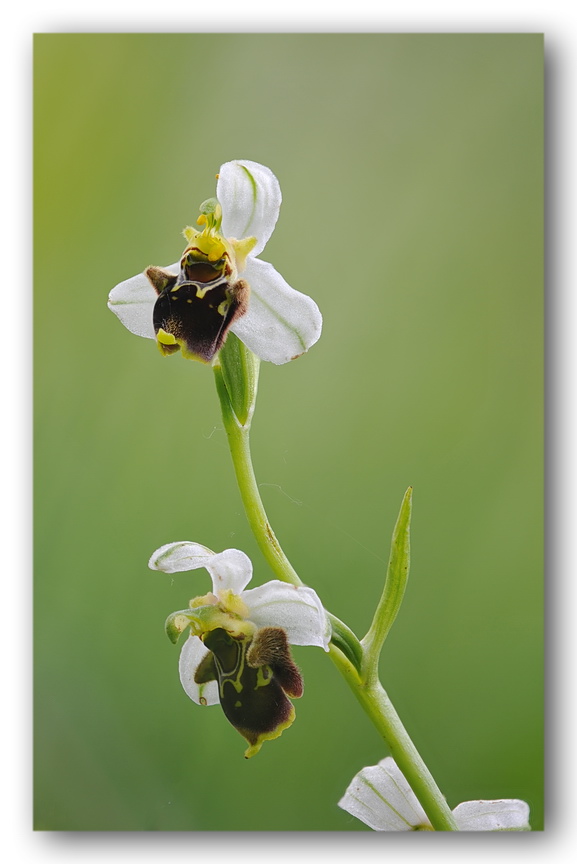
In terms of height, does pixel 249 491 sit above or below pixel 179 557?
above

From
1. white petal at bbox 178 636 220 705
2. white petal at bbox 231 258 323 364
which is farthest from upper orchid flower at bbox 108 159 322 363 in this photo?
white petal at bbox 178 636 220 705

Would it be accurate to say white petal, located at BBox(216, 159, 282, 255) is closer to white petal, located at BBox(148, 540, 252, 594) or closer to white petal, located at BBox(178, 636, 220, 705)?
white petal, located at BBox(148, 540, 252, 594)

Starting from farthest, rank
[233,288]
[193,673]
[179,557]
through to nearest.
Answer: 1. [193,673]
2. [179,557]
3. [233,288]

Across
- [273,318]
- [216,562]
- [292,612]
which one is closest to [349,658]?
[292,612]

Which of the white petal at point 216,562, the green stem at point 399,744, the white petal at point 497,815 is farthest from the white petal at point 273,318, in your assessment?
the white petal at point 497,815

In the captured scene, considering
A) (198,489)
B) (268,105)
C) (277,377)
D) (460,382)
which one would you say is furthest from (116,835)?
(268,105)

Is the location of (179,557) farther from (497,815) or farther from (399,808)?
(497,815)
